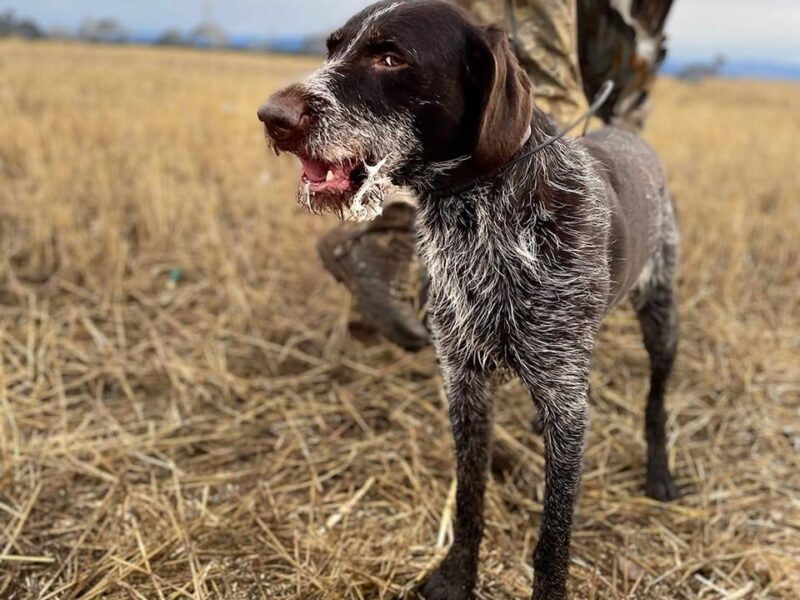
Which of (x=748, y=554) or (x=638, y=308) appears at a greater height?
(x=638, y=308)

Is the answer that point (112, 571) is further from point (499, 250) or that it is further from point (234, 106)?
point (234, 106)

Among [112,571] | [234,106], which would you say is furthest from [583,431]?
[234,106]

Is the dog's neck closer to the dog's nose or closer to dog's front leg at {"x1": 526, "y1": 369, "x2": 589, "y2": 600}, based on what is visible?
the dog's nose

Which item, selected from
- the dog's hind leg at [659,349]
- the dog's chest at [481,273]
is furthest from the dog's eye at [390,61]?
the dog's hind leg at [659,349]

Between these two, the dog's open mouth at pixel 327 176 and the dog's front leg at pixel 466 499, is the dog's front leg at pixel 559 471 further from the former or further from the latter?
the dog's open mouth at pixel 327 176

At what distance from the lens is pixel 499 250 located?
2111 mm

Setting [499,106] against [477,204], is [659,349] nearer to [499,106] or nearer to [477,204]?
[477,204]

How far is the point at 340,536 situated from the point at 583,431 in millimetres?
1152

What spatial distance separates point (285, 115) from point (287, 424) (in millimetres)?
2116

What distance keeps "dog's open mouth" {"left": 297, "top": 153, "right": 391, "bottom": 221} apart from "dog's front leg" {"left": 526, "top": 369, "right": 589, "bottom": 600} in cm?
75

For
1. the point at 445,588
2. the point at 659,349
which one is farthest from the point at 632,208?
the point at 445,588

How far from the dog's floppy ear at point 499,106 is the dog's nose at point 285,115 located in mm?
456

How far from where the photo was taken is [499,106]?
1851 millimetres

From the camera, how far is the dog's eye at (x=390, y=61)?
1.88 metres
